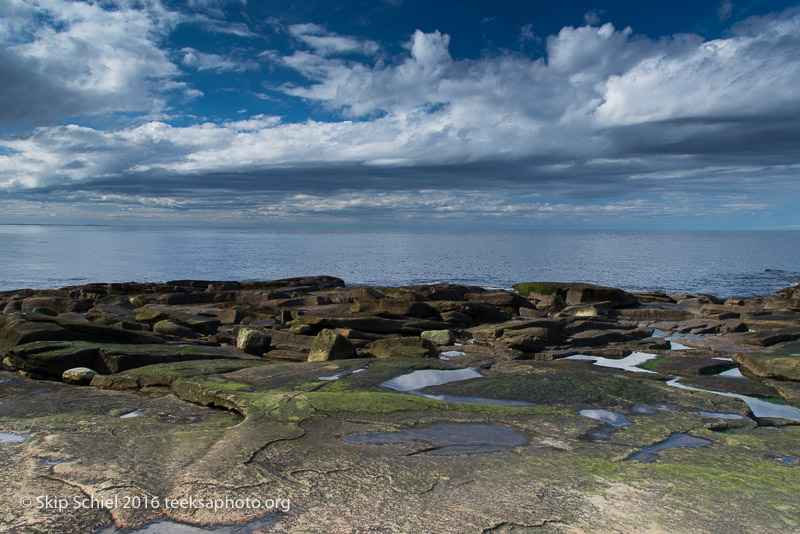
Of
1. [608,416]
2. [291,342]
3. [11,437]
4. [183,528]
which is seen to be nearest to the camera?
[183,528]

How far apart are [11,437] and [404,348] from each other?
28.2ft

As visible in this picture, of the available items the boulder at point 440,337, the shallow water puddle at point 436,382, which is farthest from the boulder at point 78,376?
the boulder at point 440,337

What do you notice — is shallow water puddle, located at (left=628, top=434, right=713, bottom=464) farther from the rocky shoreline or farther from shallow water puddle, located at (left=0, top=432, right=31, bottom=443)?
shallow water puddle, located at (left=0, top=432, right=31, bottom=443)

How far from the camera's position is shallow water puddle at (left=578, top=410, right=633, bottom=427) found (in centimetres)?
726

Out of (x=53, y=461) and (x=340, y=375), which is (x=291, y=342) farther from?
(x=53, y=461)

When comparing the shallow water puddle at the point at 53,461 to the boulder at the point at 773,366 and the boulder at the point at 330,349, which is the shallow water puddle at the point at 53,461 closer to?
the boulder at the point at 330,349

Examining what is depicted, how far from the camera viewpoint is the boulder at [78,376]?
9.81 m

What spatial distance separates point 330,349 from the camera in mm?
12656

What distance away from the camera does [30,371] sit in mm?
10781

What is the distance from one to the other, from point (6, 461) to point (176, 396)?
3403mm

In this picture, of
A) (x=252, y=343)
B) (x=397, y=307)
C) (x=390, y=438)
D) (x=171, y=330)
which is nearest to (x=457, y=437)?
(x=390, y=438)

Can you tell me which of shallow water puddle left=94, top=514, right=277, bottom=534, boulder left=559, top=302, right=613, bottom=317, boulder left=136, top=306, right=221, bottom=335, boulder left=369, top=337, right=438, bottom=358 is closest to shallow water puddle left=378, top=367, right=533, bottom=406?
boulder left=369, top=337, right=438, bottom=358

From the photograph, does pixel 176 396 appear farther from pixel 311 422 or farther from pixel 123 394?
pixel 311 422

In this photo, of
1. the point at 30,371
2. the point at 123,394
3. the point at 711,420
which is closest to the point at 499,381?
the point at 711,420
